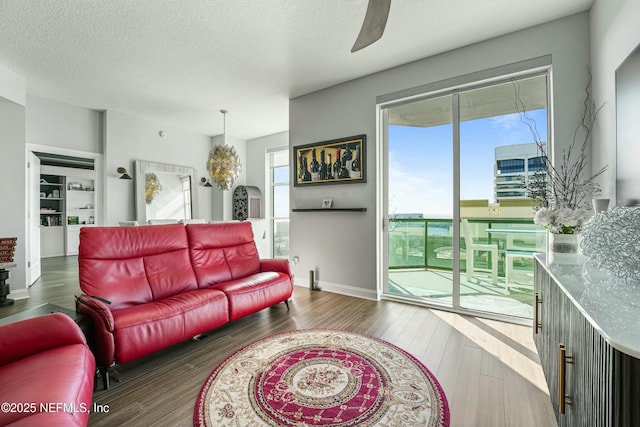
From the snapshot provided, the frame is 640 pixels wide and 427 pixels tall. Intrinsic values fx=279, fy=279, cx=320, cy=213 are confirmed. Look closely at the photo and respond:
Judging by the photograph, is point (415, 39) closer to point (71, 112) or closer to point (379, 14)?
point (379, 14)

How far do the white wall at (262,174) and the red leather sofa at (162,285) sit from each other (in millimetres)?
2926

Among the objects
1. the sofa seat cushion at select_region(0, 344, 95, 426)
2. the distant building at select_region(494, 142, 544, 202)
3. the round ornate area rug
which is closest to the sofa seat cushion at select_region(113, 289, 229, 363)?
the round ornate area rug

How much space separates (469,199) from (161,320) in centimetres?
312

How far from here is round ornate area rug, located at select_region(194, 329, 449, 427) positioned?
4.94 ft

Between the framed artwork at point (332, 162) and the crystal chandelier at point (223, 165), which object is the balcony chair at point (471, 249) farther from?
the crystal chandelier at point (223, 165)

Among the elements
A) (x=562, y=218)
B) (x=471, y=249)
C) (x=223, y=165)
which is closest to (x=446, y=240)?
(x=471, y=249)

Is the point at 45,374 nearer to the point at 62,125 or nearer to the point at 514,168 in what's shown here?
the point at 514,168

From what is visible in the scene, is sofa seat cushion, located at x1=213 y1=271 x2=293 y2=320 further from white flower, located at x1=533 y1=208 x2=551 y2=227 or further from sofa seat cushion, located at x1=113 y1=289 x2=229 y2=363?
white flower, located at x1=533 y1=208 x2=551 y2=227

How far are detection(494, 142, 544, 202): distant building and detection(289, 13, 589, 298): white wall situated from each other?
0.24 m

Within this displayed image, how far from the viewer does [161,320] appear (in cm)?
204

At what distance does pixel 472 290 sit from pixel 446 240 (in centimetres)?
60

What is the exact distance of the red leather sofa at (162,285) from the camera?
1.88 m

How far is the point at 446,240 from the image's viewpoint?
3207 millimetres

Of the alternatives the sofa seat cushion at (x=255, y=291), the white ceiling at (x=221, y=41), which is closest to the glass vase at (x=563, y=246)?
the white ceiling at (x=221, y=41)
